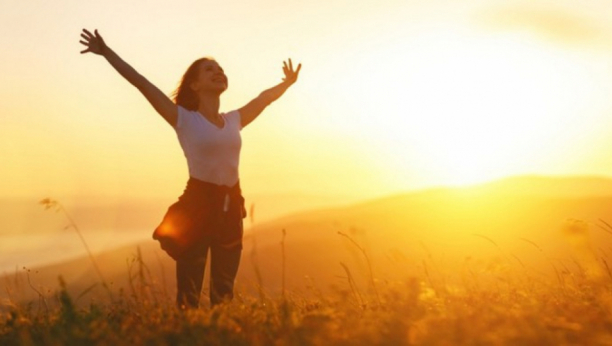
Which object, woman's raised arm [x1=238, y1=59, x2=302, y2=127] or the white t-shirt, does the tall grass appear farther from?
woman's raised arm [x1=238, y1=59, x2=302, y2=127]

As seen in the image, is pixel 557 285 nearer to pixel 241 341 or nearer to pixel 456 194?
pixel 241 341

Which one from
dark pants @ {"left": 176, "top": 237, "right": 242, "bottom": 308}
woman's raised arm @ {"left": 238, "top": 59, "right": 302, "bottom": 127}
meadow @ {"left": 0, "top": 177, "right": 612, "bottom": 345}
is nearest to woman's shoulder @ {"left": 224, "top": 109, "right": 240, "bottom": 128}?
woman's raised arm @ {"left": 238, "top": 59, "right": 302, "bottom": 127}

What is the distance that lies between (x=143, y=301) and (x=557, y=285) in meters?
3.44

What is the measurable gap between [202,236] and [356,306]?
1.46 meters

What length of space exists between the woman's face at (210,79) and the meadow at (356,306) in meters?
1.62

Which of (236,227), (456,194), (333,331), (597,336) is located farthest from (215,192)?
(456,194)

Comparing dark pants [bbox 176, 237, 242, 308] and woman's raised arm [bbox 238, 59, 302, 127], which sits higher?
woman's raised arm [bbox 238, 59, 302, 127]

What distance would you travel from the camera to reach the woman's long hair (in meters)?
8.45

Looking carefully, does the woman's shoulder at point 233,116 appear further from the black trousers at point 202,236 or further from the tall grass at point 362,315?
the tall grass at point 362,315

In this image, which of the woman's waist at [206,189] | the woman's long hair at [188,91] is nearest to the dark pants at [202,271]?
the woman's waist at [206,189]

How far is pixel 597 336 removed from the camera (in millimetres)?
5285

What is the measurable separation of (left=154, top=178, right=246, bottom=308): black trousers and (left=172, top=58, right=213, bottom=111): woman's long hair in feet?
2.46

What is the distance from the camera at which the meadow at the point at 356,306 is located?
17.5 feet

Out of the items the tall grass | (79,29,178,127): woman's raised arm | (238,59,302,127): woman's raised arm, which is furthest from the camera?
(238,59,302,127): woman's raised arm
